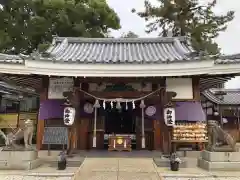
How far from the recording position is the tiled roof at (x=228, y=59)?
8859 mm

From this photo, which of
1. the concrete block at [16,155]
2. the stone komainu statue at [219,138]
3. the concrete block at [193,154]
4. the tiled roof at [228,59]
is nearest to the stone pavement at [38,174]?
the concrete block at [16,155]

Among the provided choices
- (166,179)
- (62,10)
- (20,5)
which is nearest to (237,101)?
(166,179)

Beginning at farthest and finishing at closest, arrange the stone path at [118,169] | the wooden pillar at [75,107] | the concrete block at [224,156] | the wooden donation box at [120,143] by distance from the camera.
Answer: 1. the wooden donation box at [120,143]
2. the wooden pillar at [75,107]
3. the concrete block at [224,156]
4. the stone path at [118,169]

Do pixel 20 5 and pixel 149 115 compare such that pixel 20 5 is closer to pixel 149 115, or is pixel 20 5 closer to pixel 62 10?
pixel 62 10

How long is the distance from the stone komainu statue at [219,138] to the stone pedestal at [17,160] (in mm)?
6178

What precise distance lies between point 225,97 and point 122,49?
531 inches

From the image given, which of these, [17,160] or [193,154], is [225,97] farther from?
[17,160]

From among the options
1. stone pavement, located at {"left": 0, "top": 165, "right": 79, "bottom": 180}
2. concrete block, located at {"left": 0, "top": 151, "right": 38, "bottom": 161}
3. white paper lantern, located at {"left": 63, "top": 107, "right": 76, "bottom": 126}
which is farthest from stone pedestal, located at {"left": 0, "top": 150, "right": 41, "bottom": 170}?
white paper lantern, located at {"left": 63, "top": 107, "right": 76, "bottom": 126}

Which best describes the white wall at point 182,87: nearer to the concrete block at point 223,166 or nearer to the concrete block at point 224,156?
the concrete block at point 224,156

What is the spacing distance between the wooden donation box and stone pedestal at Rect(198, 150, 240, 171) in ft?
12.5

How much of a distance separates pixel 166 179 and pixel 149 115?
4058 millimetres

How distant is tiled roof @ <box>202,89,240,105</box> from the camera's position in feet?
64.4

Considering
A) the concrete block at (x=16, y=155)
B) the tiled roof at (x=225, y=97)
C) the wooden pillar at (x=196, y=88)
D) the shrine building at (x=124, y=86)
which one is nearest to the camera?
the concrete block at (x=16, y=155)

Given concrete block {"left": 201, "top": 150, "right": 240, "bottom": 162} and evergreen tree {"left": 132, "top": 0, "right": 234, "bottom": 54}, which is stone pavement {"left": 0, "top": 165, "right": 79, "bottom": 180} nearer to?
concrete block {"left": 201, "top": 150, "right": 240, "bottom": 162}
